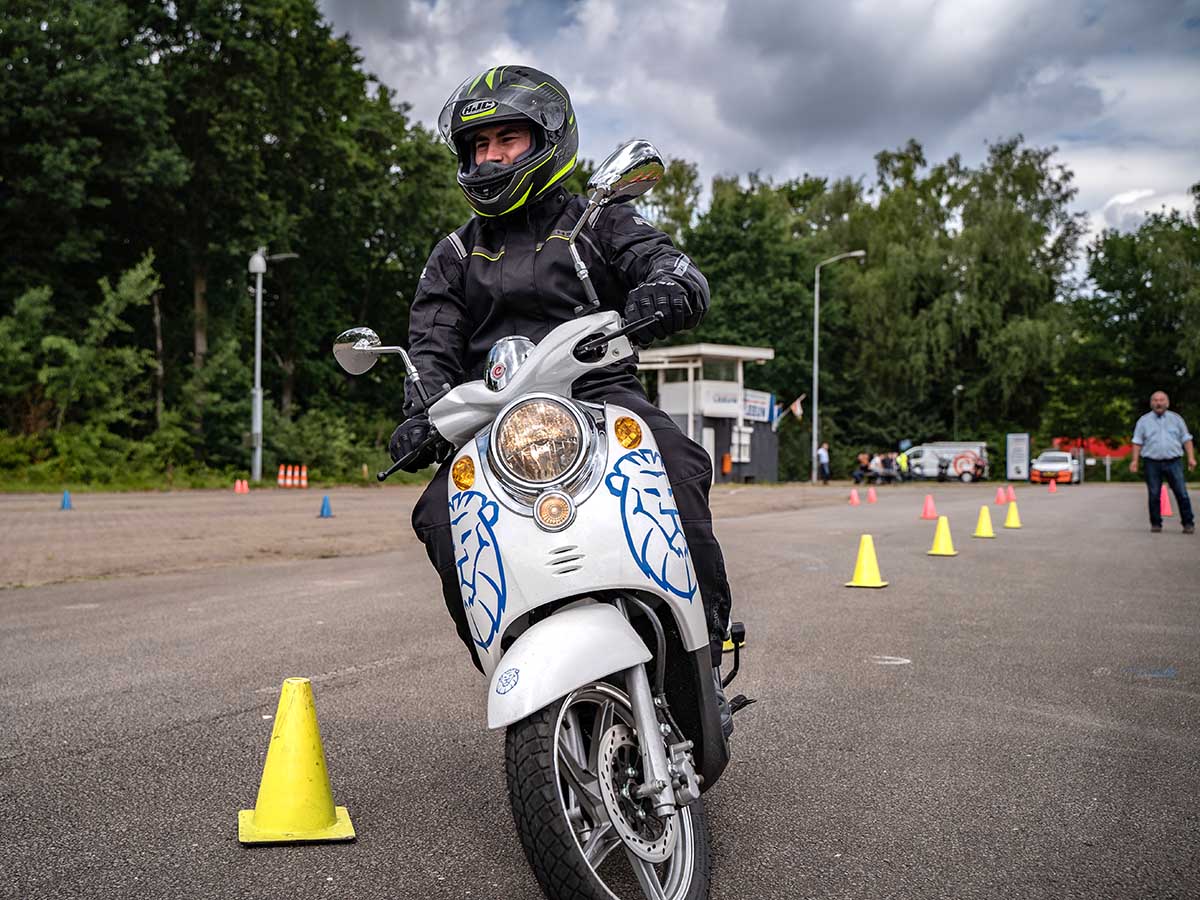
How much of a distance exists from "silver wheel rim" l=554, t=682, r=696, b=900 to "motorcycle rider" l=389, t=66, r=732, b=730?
445 mm

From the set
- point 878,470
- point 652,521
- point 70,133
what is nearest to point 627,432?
point 652,521

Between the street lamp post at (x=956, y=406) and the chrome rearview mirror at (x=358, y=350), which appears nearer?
the chrome rearview mirror at (x=358, y=350)

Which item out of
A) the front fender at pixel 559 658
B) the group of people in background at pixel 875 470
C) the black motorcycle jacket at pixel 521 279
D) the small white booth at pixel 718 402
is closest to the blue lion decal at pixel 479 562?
the front fender at pixel 559 658

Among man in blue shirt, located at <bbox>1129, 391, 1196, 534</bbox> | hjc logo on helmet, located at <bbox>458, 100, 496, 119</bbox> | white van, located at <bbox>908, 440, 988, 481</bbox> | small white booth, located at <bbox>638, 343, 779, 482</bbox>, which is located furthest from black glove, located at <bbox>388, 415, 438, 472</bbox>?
white van, located at <bbox>908, 440, 988, 481</bbox>

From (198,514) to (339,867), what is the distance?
17834mm

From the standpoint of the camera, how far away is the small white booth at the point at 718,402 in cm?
4447

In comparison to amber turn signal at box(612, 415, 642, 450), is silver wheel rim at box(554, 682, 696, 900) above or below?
below

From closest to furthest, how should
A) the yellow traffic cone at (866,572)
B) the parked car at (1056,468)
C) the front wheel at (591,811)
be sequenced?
1. the front wheel at (591,811)
2. the yellow traffic cone at (866,572)
3. the parked car at (1056,468)

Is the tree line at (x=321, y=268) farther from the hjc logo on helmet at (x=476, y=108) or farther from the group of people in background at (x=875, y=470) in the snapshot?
the hjc logo on helmet at (x=476, y=108)

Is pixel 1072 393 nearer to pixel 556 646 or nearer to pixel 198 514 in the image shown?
pixel 198 514

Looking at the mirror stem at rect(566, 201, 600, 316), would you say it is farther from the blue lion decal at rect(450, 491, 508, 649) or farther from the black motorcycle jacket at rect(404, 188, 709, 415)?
the blue lion decal at rect(450, 491, 508, 649)

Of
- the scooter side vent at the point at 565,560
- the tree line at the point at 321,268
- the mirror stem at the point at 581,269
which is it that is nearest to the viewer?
the scooter side vent at the point at 565,560

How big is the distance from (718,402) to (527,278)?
4187cm

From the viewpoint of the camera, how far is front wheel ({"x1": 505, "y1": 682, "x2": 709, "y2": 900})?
2567 millimetres
